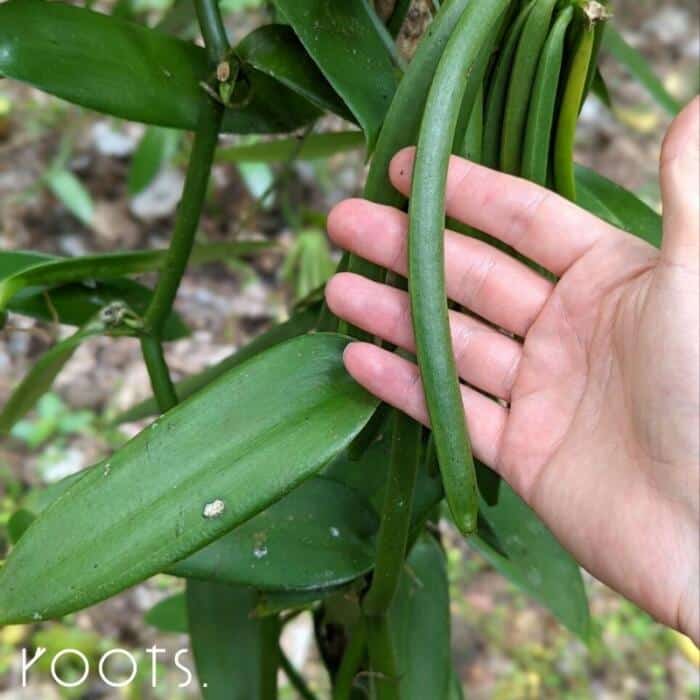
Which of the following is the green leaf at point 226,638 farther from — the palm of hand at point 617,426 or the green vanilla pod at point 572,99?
the green vanilla pod at point 572,99

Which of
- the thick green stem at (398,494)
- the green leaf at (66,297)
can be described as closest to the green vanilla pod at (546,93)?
the thick green stem at (398,494)

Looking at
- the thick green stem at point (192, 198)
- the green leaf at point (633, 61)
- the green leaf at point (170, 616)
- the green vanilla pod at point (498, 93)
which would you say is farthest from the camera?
the green leaf at point (170, 616)

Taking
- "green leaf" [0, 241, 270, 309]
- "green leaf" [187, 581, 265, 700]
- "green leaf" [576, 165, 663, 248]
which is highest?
"green leaf" [576, 165, 663, 248]

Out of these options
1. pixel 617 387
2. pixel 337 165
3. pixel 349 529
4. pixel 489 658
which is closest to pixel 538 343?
pixel 617 387

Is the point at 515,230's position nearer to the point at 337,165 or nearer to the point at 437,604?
the point at 437,604

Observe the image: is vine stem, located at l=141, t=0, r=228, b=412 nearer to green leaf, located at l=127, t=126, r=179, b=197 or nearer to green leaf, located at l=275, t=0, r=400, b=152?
green leaf, located at l=275, t=0, r=400, b=152

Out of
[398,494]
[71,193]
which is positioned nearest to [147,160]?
[71,193]

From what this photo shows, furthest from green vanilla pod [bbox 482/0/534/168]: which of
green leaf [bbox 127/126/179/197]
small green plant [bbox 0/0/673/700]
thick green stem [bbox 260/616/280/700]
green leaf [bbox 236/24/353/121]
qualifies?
green leaf [bbox 127/126/179/197]
